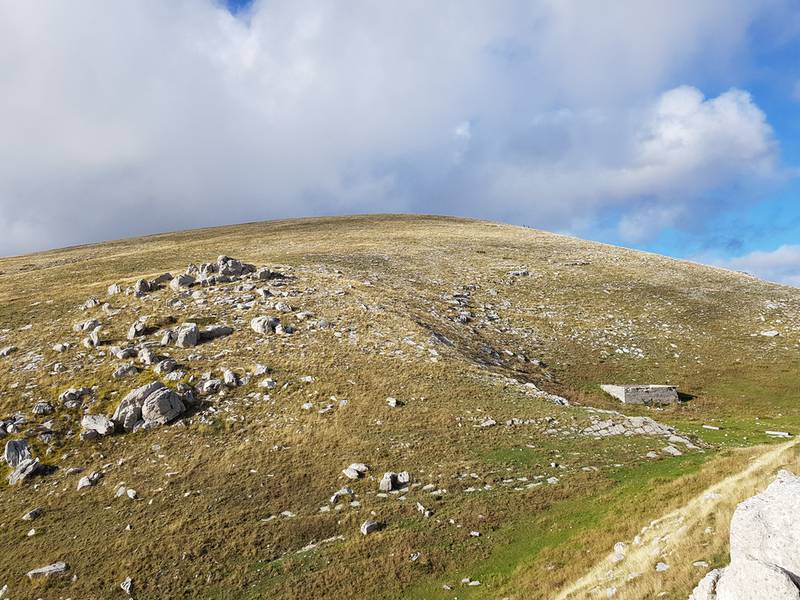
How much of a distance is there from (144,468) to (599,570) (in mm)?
21797

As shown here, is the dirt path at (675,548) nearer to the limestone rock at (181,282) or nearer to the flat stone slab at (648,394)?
the flat stone slab at (648,394)

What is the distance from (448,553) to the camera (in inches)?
693

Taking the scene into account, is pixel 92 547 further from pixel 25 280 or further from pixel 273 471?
pixel 25 280

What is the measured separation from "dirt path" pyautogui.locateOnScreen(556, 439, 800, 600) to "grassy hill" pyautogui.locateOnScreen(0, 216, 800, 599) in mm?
142

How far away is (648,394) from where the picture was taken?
34.8 m

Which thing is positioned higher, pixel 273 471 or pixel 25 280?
pixel 25 280

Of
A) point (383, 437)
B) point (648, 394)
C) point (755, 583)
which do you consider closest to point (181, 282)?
point (383, 437)

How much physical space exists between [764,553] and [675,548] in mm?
3045

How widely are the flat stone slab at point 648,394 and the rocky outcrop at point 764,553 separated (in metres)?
24.7

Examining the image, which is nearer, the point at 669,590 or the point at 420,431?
the point at 669,590

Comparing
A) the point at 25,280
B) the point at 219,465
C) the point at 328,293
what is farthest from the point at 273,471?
the point at 25,280

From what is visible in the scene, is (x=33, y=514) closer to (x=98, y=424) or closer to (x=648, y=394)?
(x=98, y=424)

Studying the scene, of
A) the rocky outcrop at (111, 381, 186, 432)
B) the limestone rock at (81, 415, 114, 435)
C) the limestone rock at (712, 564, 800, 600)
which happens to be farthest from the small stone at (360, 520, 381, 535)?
the limestone rock at (81, 415, 114, 435)

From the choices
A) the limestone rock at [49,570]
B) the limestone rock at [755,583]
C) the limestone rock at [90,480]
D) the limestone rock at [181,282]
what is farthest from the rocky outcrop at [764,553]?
the limestone rock at [181,282]
